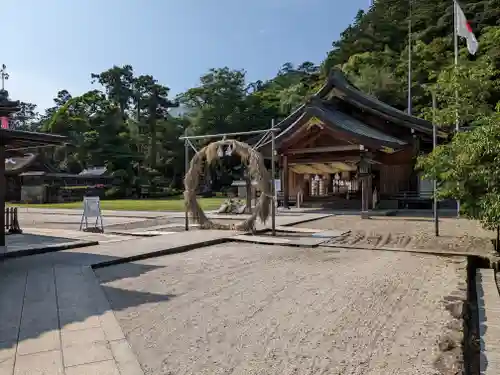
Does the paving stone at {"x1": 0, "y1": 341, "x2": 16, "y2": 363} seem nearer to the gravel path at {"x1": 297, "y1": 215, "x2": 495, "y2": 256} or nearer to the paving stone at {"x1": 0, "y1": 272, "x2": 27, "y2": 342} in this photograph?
the paving stone at {"x1": 0, "y1": 272, "x2": 27, "y2": 342}

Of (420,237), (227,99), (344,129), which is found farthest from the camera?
(227,99)

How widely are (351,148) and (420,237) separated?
8827mm

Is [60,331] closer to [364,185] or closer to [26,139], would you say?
[26,139]

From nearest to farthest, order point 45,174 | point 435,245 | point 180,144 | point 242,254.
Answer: point 242,254, point 435,245, point 45,174, point 180,144

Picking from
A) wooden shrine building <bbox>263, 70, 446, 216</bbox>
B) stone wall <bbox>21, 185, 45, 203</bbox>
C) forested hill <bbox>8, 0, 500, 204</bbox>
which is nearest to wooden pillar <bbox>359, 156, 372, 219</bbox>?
wooden shrine building <bbox>263, 70, 446, 216</bbox>

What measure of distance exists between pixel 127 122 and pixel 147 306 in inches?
1968

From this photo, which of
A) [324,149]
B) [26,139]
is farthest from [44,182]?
[26,139]

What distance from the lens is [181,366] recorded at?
3.11m

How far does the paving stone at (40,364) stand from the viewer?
2981 millimetres

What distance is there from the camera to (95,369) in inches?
119

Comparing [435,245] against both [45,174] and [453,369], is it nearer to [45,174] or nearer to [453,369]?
[453,369]

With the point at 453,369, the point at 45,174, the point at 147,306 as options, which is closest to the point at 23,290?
the point at 147,306

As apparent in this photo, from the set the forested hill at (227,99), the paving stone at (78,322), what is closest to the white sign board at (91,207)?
the paving stone at (78,322)

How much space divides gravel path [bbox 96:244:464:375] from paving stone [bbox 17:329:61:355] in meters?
0.61
